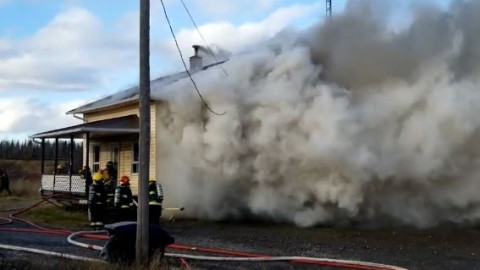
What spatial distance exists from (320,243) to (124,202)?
5.29 meters

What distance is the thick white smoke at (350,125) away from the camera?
1433 cm

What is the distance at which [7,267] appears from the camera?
27.9ft

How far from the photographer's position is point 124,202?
15594 millimetres

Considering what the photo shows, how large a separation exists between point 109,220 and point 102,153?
923 centimetres

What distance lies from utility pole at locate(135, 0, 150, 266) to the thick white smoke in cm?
654

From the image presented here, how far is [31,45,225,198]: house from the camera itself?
20.8 m

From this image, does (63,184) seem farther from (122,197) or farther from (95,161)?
(122,197)

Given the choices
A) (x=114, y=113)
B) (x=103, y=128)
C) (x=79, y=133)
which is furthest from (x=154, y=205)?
(x=114, y=113)

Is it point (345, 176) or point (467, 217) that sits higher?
point (345, 176)

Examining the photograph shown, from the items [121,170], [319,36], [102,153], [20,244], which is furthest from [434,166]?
[102,153]

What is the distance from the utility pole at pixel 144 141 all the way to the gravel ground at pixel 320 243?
910 millimetres

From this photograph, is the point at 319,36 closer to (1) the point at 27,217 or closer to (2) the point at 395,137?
(2) the point at 395,137

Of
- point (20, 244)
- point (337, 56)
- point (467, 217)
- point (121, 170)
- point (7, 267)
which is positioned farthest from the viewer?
point (121, 170)

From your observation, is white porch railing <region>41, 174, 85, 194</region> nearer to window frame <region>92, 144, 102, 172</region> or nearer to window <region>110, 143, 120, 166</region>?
window <region>110, 143, 120, 166</region>
